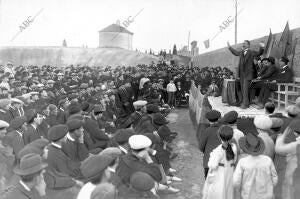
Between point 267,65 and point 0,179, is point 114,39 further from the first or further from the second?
point 0,179

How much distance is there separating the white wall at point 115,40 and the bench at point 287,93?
53809 millimetres

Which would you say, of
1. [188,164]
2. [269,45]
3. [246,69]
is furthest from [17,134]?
[269,45]

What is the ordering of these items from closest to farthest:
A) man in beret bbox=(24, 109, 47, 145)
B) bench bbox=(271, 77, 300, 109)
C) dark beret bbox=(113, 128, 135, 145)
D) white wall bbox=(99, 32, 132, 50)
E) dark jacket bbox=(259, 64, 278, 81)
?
1. dark beret bbox=(113, 128, 135, 145)
2. man in beret bbox=(24, 109, 47, 145)
3. bench bbox=(271, 77, 300, 109)
4. dark jacket bbox=(259, 64, 278, 81)
5. white wall bbox=(99, 32, 132, 50)

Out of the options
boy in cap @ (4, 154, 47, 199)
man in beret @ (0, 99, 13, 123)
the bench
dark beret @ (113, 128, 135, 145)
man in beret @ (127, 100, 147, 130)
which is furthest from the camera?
the bench

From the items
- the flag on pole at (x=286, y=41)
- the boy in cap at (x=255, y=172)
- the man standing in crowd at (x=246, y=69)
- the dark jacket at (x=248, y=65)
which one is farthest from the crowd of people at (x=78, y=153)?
the flag on pole at (x=286, y=41)

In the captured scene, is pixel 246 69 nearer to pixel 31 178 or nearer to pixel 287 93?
pixel 287 93

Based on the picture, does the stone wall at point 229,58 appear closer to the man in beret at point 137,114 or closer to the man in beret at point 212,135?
the man in beret at point 137,114

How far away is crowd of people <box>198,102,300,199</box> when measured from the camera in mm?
4516

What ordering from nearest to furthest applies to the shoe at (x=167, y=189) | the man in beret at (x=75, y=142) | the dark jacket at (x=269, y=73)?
the man in beret at (x=75, y=142) → the shoe at (x=167, y=189) → the dark jacket at (x=269, y=73)

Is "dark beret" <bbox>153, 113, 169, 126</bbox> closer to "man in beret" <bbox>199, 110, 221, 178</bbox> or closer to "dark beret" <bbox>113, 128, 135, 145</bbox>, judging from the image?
"man in beret" <bbox>199, 110, 221, 178</bbox>

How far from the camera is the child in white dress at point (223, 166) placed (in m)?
4.85

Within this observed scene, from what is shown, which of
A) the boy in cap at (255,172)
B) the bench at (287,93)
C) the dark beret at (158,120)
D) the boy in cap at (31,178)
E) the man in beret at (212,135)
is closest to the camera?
the boy in cap at (31,178)

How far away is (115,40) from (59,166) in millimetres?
59986

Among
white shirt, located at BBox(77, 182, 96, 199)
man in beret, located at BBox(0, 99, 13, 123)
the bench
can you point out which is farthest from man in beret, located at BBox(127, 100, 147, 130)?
white shirt, located at BBox(77, 182, 96, 199)
